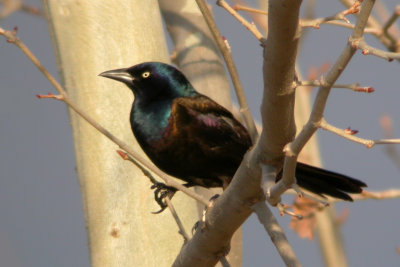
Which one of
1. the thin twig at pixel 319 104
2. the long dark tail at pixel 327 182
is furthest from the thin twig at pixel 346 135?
the long dark tail at pixel 327 182

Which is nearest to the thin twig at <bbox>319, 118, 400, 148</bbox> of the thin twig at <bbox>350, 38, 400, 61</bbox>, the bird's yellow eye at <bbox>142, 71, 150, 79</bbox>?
the thin twig at <bbox>350, 38, 400, 61</bbox>

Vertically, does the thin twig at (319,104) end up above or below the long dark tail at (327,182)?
above

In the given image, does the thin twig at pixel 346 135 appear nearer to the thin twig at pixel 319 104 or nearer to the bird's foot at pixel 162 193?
the thin twig at pixel 319 104

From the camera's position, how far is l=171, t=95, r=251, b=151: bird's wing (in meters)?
3.04

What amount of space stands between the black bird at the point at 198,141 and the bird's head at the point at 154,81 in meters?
0.02

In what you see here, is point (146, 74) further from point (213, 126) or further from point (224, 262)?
point (224, 262)

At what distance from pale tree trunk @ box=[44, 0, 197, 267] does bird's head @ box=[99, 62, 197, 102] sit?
0.06 m

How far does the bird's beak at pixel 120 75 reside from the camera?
10.0ft

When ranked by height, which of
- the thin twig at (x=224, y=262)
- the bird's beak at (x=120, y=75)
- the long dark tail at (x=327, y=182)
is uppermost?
the bird's beak at (x=120, y=75)

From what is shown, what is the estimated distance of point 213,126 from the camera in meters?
3.04

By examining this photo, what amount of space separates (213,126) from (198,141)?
9cm

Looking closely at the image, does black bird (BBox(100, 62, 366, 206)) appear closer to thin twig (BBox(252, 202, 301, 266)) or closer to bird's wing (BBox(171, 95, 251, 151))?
bird's wing (BBox(171, 95, 251, 151))

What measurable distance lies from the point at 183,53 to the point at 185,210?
1.03m

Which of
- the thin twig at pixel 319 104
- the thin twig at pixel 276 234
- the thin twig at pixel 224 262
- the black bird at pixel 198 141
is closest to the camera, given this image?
the thin twig at pixel 319 104
